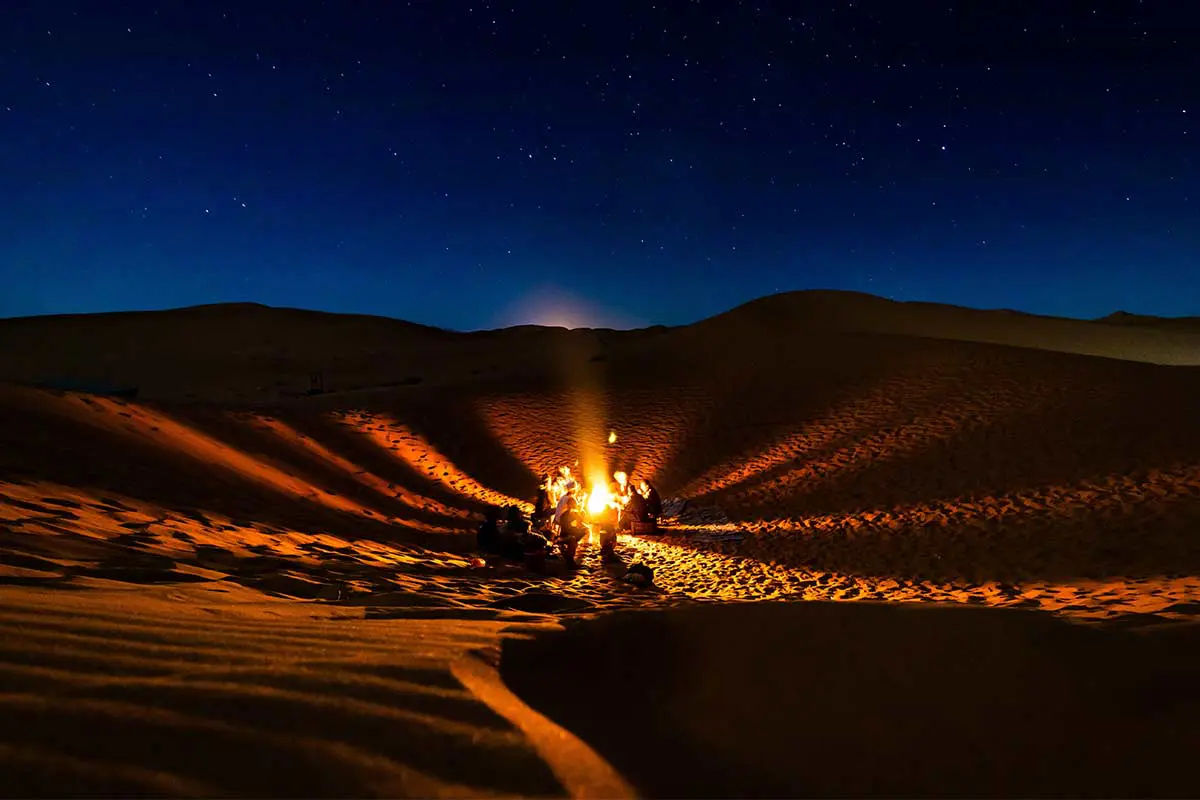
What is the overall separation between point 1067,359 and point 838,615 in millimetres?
20203

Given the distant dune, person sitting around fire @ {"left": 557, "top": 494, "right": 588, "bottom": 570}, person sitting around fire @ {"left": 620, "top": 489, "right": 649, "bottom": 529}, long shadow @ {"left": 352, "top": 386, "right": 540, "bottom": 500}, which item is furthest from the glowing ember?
the distant dune

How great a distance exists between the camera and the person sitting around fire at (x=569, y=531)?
929cm

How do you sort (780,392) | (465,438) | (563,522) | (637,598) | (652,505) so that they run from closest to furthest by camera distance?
(637,598)
(563,522)
(652,505)
(465,438)
(780,392)

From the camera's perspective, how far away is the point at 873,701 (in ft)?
10.9

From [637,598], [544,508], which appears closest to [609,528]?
[544,508]

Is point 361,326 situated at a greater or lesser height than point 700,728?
greater

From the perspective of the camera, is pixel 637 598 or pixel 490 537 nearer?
pixel 637 598

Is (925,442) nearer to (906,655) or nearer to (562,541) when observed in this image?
(562,541)

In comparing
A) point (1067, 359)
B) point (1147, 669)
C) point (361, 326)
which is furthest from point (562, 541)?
point (361, 326)

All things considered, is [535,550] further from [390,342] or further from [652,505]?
[390,342]

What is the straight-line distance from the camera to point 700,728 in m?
3.04

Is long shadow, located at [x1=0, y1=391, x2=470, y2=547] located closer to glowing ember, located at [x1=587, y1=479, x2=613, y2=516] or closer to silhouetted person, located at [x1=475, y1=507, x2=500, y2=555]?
silhouetted person, located at [x1=475, y1=507, x2=500, y2=555]

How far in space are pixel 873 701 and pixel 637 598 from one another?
3.53 meters

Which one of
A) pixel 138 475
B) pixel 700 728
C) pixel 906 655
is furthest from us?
pixel 138 475
